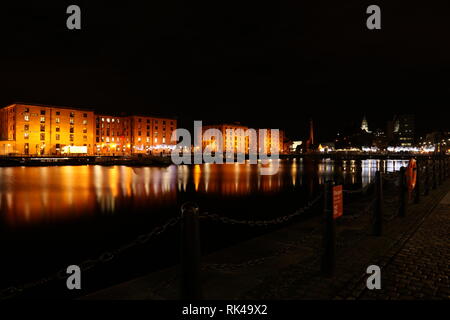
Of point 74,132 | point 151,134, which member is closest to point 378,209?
point 74,132

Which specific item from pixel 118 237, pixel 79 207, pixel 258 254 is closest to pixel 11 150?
pixel 79 207

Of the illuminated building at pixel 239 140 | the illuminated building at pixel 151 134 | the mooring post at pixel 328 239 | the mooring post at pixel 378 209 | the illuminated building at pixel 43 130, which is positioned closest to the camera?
the mooring post at pixel 328 239

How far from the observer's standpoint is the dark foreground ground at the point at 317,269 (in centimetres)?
494

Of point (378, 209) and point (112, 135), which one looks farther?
point (112, 135)

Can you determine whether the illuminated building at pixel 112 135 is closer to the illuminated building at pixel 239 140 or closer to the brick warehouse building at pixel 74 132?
the brick warehouse building at pixel 74 132

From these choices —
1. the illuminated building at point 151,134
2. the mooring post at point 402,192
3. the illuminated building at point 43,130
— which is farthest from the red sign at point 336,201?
the illuminated building at point 151,134

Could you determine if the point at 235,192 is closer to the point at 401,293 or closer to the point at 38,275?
the point at 38,275

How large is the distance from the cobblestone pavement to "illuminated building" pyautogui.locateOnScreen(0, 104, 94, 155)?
84.4 metres

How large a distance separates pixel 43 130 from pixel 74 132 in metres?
9.07

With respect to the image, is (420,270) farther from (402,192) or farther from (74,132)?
(74,132)

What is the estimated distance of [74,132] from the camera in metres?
95.0

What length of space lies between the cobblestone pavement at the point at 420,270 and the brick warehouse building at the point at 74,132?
277ft

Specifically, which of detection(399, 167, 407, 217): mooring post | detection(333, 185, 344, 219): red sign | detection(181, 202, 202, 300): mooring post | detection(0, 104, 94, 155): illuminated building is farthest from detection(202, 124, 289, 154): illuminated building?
detection(181, 202, 202, 300): mooring post
